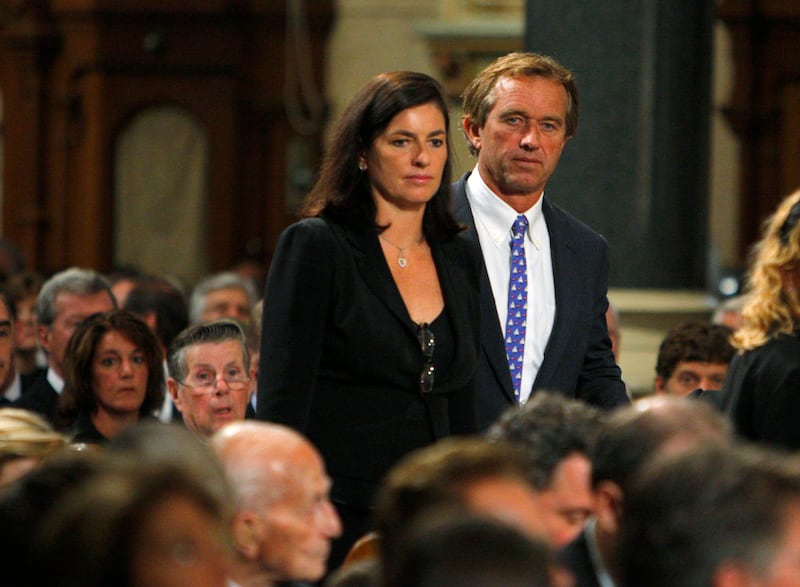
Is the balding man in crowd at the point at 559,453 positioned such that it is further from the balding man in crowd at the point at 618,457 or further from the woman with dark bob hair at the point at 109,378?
the woman with dark bob hair at the point at 109,378

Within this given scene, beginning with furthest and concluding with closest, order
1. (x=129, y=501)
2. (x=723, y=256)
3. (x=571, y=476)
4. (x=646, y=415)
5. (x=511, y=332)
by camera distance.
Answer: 1. (x=723, y=256)
2. (x=511, y=332)
3. (x=571, y=476)
4. (x=646, y=415)
5. (x=129, y=501)

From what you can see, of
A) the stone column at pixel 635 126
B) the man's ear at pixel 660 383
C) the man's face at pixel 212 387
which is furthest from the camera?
the stone column at pixel 635 126

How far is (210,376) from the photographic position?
A: 18.3ft

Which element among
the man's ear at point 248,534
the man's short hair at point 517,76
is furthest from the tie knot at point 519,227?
the man's ear at point 248,534

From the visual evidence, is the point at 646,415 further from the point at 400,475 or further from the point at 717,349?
the point at 717,349

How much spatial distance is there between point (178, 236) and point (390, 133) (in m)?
9.75

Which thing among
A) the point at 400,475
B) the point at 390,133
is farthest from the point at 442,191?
the point at 400,475

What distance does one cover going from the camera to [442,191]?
4.16m

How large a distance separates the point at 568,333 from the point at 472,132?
60 centimetres

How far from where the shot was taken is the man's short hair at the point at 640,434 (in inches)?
123

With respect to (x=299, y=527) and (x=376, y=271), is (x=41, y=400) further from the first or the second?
(x=299, y=527)

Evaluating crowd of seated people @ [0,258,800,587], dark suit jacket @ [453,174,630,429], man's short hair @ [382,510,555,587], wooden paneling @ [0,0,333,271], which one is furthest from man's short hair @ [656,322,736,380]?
wooden paneling @ [0,0,333,271]

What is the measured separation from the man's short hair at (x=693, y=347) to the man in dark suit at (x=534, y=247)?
1558mm

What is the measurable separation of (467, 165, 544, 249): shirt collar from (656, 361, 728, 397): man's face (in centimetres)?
168
